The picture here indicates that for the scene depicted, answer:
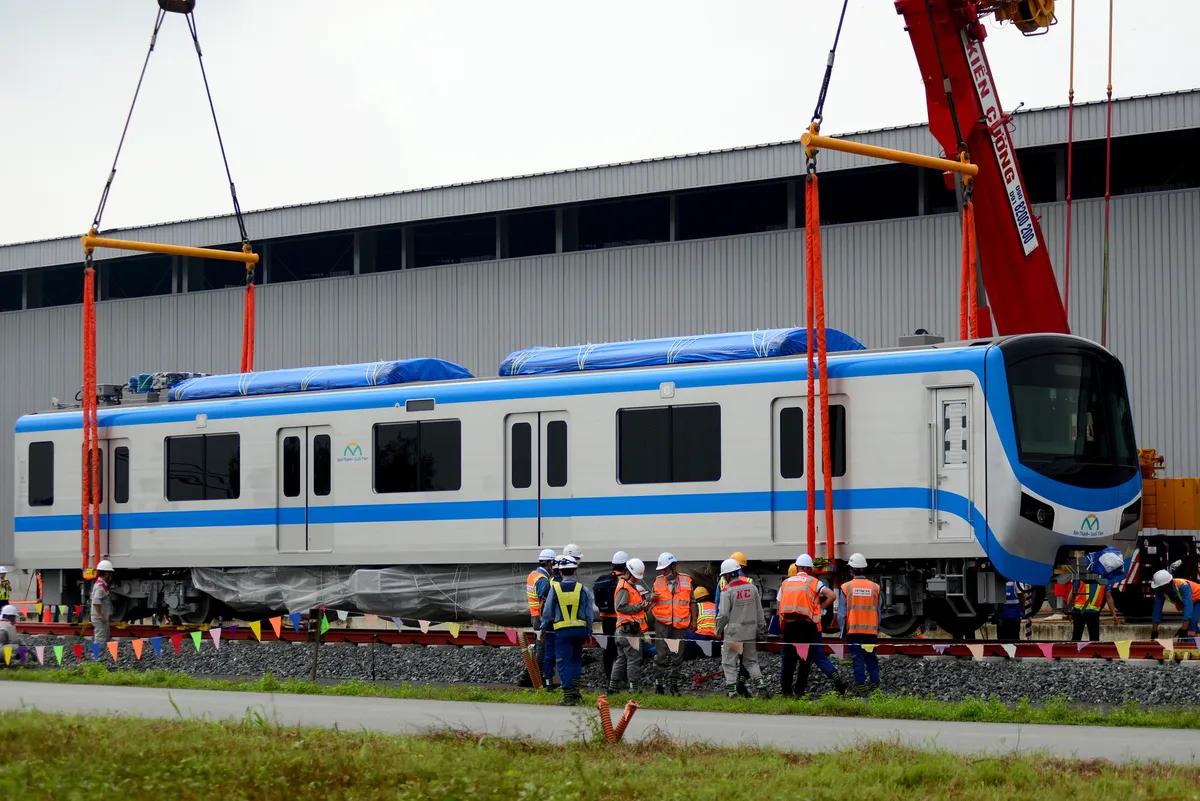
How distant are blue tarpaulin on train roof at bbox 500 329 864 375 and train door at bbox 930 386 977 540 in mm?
1734

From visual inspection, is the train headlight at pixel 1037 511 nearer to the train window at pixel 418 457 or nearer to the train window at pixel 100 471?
the train window at pixel 418 457

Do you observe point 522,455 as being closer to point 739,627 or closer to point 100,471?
point 739,627

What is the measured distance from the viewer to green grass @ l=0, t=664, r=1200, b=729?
→ 46.1ft

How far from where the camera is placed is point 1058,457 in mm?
17219

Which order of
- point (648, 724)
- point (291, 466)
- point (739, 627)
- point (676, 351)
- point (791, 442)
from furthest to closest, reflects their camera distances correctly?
point (291, 466) < point (676, 351) < point (791, 442) < point (739, 627) < point (648, 724)

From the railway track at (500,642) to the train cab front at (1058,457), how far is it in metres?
1.14

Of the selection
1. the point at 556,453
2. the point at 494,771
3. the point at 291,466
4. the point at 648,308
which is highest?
the point at 648,308

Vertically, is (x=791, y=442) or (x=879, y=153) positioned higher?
(x=879, y=153)

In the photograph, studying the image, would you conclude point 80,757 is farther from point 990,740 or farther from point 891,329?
point 891,329

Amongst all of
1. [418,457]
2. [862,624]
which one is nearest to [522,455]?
[418,457]

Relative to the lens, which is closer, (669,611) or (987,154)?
(669,611)

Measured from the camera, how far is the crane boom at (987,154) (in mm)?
20578

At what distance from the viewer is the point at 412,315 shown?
35.4m

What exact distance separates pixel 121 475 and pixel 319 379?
12.1 ft
